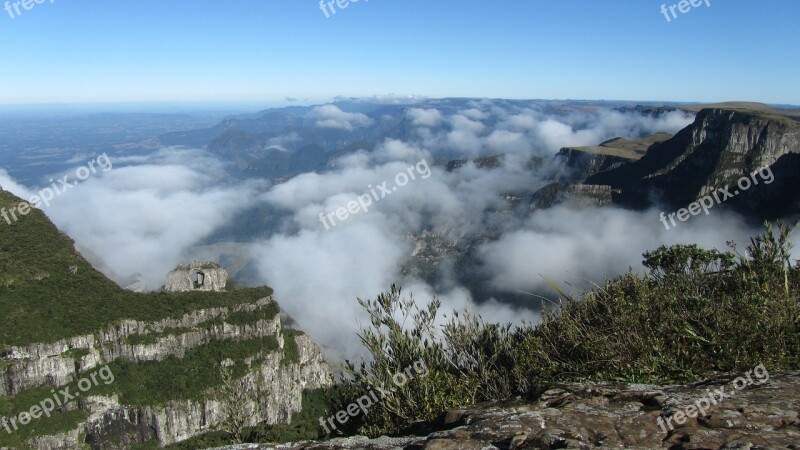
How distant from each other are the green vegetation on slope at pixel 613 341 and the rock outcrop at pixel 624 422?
3.33 feet

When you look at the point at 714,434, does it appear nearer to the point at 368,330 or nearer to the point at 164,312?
the point at 368,330

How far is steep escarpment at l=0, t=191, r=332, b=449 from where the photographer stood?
76.4 metres

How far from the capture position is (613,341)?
10633 millimetres

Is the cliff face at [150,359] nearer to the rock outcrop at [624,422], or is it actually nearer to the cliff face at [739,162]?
the rock outcrop at [624,422]

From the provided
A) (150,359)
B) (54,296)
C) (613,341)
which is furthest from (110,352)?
(613,341)

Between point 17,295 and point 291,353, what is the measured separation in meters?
56.9

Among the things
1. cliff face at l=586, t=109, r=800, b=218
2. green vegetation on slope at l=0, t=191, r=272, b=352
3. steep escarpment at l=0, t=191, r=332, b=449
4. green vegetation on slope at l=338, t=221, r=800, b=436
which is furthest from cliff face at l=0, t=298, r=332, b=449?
cliff face at l=586, t=109, r=800, b=218

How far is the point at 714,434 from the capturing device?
6590mm

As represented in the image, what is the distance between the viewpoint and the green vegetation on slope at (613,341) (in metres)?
9.38

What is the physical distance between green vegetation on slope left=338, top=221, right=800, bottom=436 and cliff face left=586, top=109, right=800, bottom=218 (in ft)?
500

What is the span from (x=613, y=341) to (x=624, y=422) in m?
3.49

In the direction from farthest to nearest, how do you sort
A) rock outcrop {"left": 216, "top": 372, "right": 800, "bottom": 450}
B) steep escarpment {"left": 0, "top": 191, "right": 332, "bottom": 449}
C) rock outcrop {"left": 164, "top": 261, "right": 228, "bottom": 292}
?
rock outcrop {"left": 164, "top": 261, "right": 228, "bottom": 292} → steep escarpment {"left": 0, "top": 191, "right": 332, "bottom": 449} → rock outcrop {"left": 216, "top": 372, "right": 800, "bottom": 450}

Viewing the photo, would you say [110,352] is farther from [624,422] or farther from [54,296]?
[624,422]

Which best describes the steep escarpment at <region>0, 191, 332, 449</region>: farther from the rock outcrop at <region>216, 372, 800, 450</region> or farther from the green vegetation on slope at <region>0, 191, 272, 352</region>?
the rock outcrop at <region>216, 372, 800, 450</region>
